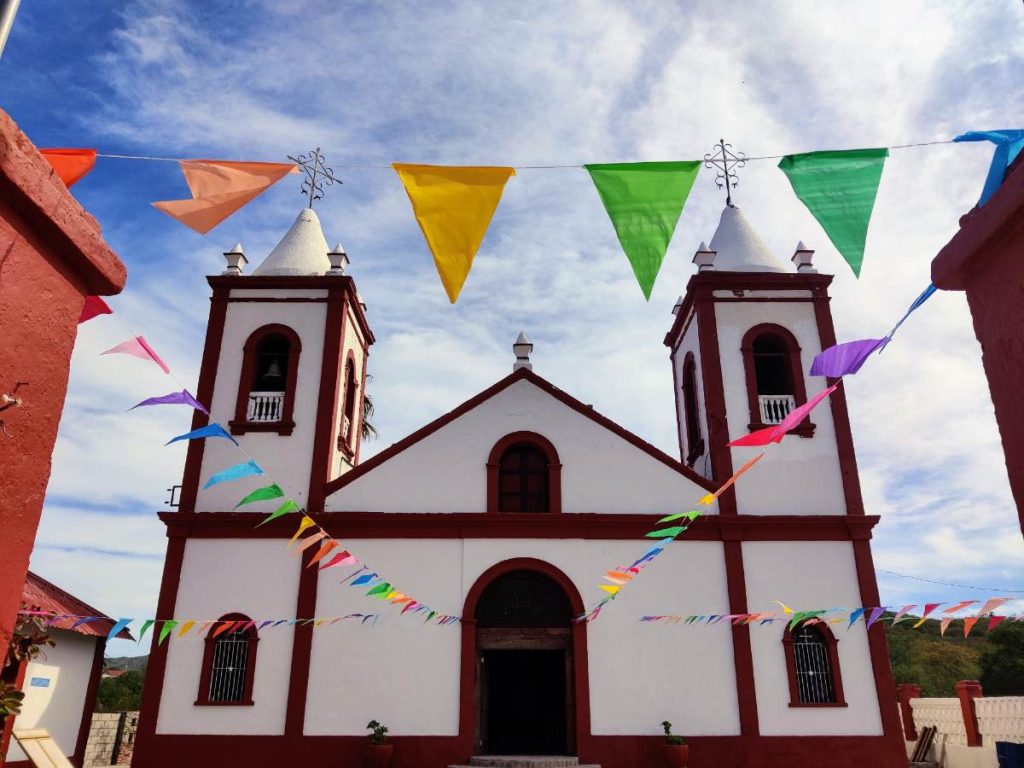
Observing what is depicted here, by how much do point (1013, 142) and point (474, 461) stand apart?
10488mm

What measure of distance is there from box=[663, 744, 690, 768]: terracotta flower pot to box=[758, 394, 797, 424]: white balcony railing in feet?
19.2

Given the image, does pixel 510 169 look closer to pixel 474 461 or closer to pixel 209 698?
pixel 474 461

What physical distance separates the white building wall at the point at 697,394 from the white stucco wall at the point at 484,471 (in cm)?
133

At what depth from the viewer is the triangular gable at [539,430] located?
44.6 ft

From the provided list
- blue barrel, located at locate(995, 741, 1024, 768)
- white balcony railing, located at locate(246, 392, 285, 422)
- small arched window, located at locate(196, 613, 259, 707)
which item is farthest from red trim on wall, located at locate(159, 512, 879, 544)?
blue barrel, located at locate(995, 741, 1024, 768)

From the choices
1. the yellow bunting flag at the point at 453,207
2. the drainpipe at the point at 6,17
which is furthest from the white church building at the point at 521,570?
the drainpipe at the point at 6,17

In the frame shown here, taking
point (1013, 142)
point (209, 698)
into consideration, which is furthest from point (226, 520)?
point (1013, 142)

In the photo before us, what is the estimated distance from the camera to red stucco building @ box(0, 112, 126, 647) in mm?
2748

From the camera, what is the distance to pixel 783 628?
41.8 ft

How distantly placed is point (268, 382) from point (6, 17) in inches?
470

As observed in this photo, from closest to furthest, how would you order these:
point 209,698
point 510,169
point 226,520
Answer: point 510,169 → point 209,698 → point 226,520

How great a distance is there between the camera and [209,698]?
12.2 m

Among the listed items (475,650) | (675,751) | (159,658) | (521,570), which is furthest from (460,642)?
(159,658)

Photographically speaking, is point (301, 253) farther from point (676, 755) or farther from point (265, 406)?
point (676, 755)
